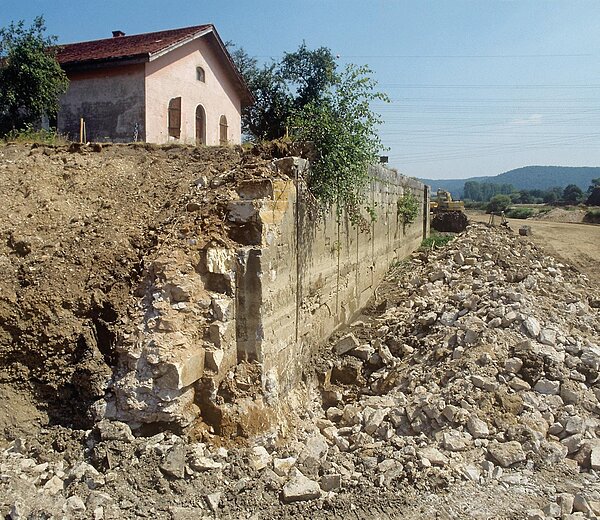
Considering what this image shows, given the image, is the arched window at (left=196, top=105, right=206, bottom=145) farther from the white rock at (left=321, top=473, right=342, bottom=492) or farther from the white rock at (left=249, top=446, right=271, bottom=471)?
the white rock at (left=321, top=473, right=342, bottom=492)

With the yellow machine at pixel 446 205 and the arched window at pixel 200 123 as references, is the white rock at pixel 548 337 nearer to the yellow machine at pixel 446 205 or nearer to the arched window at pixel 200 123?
the arched window at pixel 200 123

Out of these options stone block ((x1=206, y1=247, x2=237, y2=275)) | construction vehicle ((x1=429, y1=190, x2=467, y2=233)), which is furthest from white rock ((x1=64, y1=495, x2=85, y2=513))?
construction vehicle ((x1=429, y1=190, x2=467, y2=233))

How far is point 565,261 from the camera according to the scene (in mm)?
13727

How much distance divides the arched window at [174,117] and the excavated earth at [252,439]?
19.0 feet

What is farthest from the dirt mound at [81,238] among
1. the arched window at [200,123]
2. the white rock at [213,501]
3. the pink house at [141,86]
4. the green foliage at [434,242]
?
the green foliage at [434,242]

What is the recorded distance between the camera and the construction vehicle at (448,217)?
70.3ft

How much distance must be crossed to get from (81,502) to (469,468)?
3312mm

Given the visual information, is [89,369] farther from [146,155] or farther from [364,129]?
[364,129]

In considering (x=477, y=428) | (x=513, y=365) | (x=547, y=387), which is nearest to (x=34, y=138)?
(x=477, y=428)

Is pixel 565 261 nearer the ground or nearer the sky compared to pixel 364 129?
nearer the ground

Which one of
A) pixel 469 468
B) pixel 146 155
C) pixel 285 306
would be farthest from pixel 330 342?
pixel 146 155

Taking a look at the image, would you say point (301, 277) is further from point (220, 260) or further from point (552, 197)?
point (552, 197)

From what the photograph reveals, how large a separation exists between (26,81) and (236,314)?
367 inches

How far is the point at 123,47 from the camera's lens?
42.2ft
